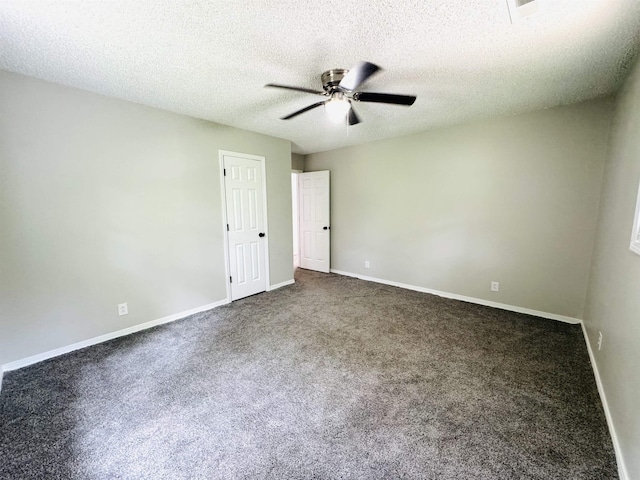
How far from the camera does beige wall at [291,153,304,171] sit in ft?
17.4

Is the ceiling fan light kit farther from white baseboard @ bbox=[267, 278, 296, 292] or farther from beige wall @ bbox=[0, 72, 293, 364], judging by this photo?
white baseboard @ bbox=[267, 278, 296, 292]

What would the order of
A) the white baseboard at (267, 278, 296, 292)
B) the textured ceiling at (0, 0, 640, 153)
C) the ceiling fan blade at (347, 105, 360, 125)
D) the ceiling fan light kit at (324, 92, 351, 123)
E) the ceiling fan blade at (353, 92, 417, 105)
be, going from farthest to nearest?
the white baseboard at (267, 278, 296, 292)
the ceiling fan blade at (347, 105, 360, 125)
the ceiling fan light kit at (324, 92, 351, 123)
the ceiling fan blade at (353, 92, 417, 105)
the textured ceiling at (0, 0, 640, 153)

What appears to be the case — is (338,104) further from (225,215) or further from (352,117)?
(225,215)

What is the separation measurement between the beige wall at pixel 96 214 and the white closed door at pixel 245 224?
0.20 m

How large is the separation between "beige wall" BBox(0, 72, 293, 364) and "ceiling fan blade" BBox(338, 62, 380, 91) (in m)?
2.17

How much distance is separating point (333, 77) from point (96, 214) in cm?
251

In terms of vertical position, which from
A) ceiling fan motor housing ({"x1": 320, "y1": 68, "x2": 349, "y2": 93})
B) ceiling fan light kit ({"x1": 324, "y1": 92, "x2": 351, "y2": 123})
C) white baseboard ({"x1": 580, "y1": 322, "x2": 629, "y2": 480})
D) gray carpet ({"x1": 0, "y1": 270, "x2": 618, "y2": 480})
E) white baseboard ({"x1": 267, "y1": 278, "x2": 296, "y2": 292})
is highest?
ceiling fan motor housing ({"x1": 320, "y1": 68, "x2": 349, "y2": 93})

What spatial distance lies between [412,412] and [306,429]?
0.70 m

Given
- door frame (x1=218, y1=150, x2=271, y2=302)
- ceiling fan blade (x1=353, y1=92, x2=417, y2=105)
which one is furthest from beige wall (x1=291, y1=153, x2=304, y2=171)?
ceiling fan blade (x1=353, y1=92, x2=417, y2=105)

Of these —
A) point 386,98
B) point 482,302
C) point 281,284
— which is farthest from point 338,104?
point 482,302

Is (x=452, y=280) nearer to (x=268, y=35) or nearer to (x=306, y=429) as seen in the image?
(x=306, y=429)

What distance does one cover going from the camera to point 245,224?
3.81 m

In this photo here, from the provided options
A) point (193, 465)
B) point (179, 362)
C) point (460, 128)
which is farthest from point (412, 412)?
point (460, 128)

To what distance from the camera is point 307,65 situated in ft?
6.57
